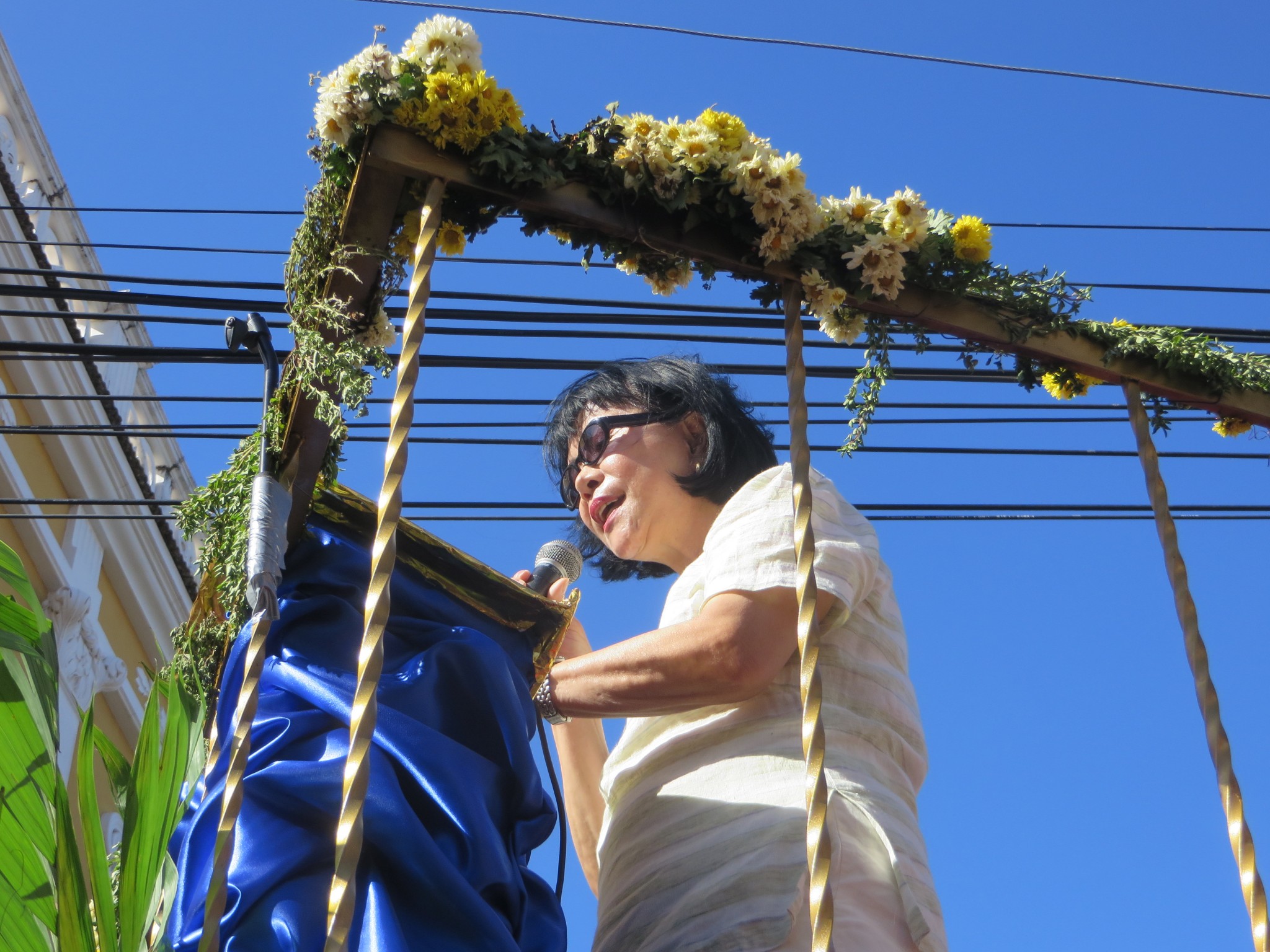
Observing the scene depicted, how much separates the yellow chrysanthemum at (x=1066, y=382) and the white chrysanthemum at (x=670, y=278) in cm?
60

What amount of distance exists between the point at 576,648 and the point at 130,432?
82.7 inches

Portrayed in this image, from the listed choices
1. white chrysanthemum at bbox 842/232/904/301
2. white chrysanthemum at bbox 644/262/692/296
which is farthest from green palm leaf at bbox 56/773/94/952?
white chrysanthemum at bbox 842/232/904/301

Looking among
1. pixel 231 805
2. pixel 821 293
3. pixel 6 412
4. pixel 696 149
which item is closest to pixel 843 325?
pixel 821 293

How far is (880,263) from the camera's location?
2016mm

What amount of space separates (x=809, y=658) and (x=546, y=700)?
78cm

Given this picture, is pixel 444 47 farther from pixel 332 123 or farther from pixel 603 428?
pixel 603 428

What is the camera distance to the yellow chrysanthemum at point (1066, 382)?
213cm

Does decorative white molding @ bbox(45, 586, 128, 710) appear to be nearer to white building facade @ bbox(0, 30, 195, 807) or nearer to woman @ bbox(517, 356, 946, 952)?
white building facade @ bbox(0, 30, 195, 807)

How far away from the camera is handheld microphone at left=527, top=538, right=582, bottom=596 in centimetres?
278

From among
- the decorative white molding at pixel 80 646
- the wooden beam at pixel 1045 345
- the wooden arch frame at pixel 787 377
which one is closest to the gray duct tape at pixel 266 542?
the wooden arch frame at pixel 787 377

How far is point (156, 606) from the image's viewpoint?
9000mm

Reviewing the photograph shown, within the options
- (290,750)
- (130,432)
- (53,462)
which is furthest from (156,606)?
(290,750)

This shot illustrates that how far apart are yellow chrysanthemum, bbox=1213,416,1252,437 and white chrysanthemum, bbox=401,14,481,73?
130 centimetres

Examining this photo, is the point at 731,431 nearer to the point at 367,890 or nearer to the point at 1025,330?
the point at 1025,330
